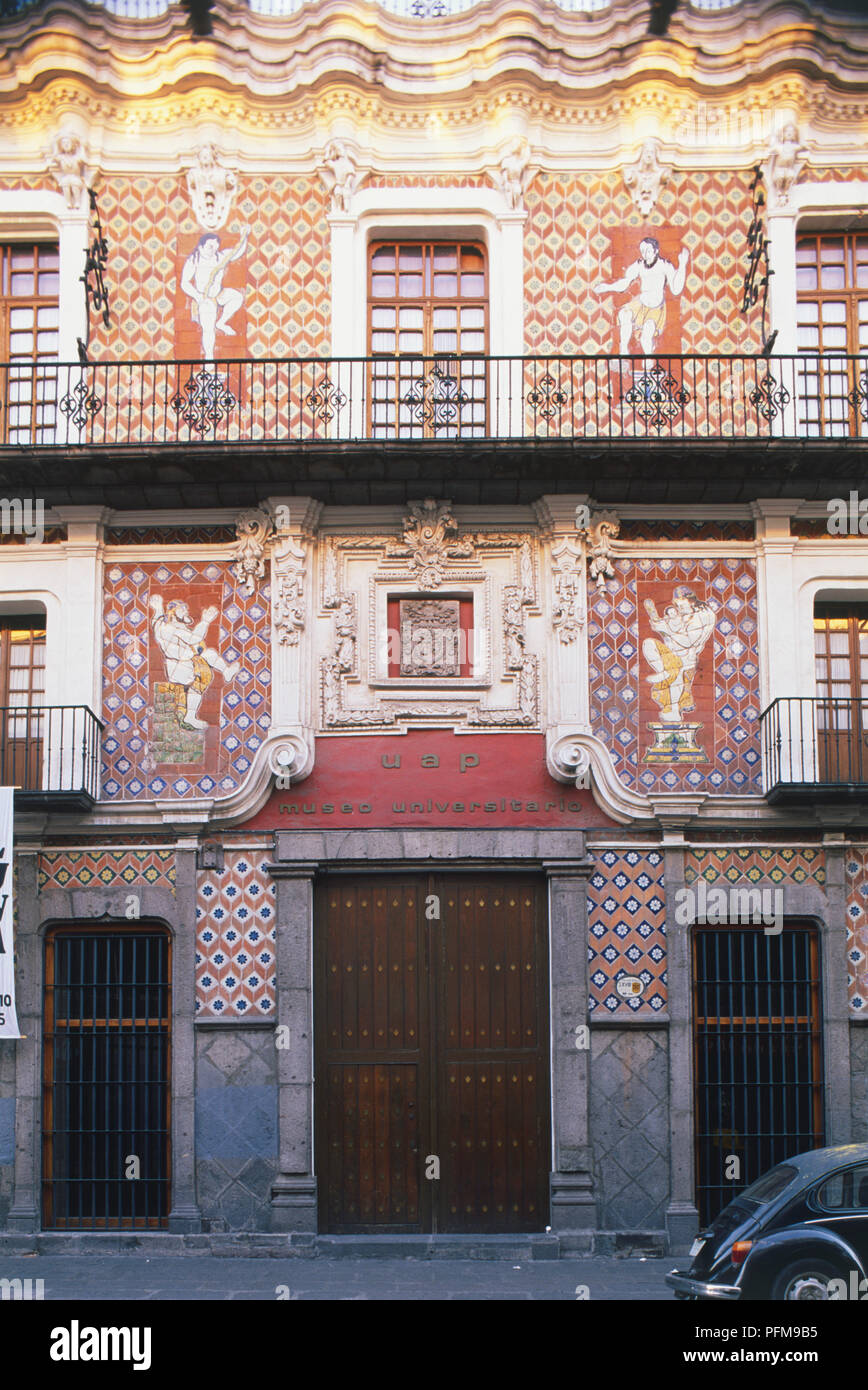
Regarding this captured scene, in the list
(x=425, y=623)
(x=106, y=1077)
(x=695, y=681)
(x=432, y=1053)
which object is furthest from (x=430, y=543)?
(x=106, y=1077)

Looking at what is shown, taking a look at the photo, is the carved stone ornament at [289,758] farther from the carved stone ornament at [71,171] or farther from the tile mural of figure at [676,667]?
the carved stone ornament at [71,171]

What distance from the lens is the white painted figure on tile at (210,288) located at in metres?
17.5

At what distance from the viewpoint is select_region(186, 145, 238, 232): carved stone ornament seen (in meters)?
17.7

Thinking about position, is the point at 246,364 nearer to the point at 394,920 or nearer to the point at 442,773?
the point at 442,773

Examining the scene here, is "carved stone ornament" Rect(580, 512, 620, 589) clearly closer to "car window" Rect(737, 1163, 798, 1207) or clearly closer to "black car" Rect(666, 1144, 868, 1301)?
"car window" Rect(737, 1163, 798, 1207)

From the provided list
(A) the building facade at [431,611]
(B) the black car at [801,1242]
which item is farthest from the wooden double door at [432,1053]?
(B) the black car at [801,1242]

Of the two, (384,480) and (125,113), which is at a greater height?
(125,113)

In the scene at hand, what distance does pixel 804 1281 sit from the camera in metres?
11.8

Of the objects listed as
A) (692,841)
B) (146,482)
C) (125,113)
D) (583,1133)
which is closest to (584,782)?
(692,841)

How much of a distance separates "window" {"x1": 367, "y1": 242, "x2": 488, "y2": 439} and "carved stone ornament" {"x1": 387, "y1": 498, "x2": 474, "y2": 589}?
91 cm

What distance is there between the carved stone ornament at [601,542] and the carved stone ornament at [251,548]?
3457 millimetres

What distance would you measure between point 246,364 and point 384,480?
6.89ft

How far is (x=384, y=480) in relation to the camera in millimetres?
→ 16719

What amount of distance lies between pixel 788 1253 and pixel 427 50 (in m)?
13.3
